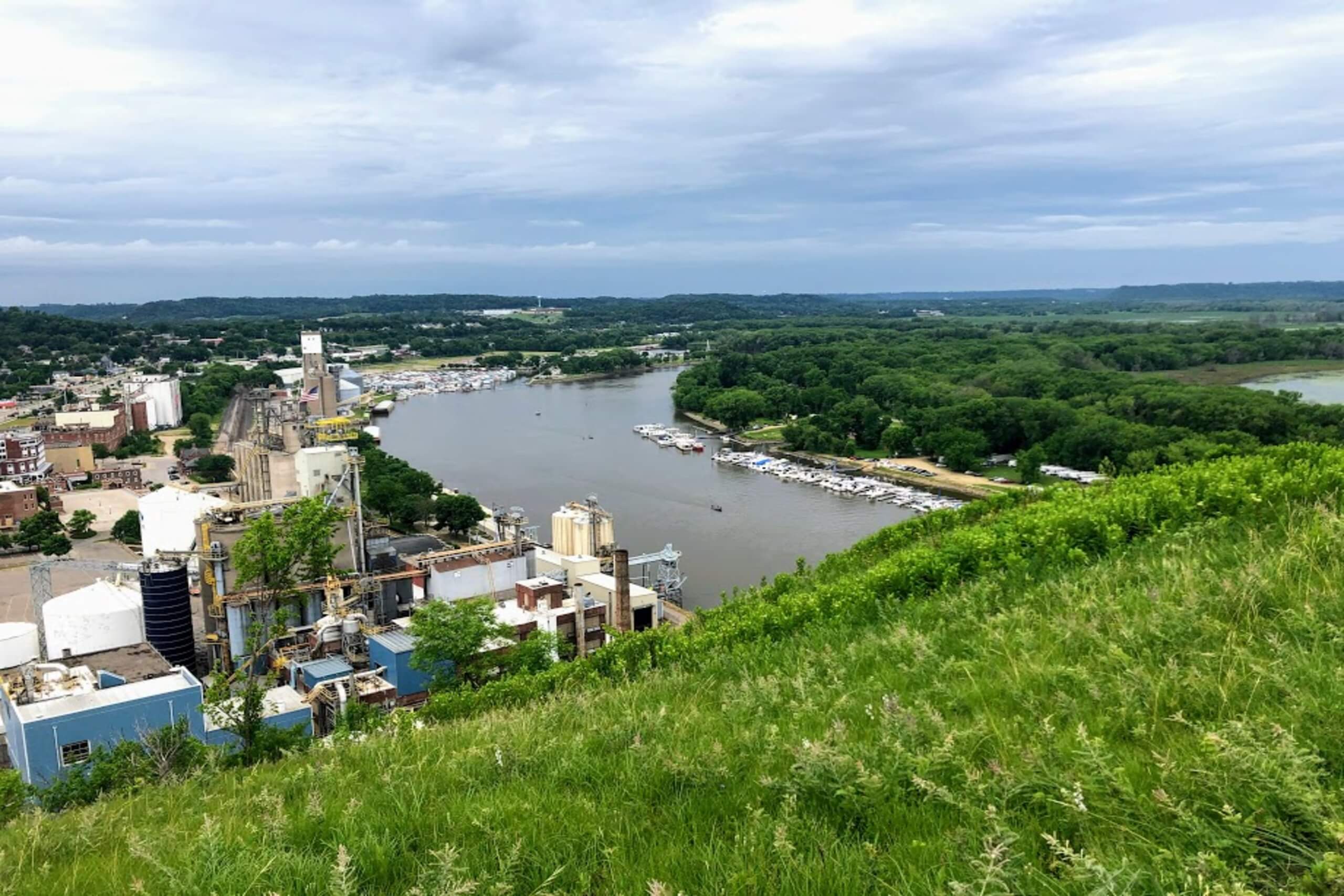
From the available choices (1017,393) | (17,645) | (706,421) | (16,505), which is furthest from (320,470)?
(1017,393)

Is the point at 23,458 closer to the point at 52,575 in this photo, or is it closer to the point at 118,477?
the point at 118,477

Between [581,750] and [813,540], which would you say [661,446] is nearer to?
[813,540]

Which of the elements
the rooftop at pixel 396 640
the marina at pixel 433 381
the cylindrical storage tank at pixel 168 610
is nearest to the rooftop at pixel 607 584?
the rooftop at pixel 396 640

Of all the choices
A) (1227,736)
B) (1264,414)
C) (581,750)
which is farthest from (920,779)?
(1264,414)

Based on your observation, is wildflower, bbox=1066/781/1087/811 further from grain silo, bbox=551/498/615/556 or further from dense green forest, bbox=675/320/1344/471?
grain silo, bbox=551/498/615/556

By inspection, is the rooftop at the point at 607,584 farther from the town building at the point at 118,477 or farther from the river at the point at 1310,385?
the river at the point at 1310,385

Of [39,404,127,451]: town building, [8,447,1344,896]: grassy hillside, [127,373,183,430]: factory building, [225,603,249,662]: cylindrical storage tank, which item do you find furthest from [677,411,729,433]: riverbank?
[8,447,1344,896]: grassy hillside

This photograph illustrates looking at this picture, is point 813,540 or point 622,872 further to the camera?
point 813,540
